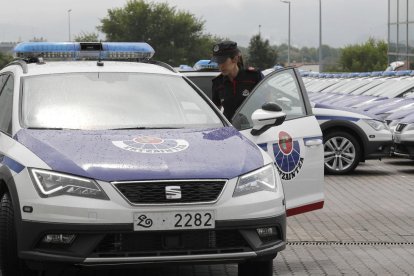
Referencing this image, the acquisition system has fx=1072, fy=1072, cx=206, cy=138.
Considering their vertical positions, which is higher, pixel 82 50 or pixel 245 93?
pixel 82 50

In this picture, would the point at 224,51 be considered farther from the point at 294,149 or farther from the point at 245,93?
the point at 294,149

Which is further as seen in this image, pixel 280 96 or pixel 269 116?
pixel 280 96

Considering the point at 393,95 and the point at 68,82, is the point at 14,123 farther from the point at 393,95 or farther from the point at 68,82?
the point at 393,95

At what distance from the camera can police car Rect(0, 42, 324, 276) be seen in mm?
6039

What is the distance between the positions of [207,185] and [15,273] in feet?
4.30

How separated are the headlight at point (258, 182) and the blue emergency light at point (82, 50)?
2903 millimetres

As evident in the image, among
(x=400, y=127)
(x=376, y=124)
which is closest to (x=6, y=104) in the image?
(x=376, y=124)

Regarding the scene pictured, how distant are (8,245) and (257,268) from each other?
62.0 inches

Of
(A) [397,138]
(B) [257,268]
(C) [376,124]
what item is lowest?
(A) [397,138]

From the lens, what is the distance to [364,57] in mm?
120188

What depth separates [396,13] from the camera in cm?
5988

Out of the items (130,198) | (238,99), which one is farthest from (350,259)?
(130,198)

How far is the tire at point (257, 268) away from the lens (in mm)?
6765

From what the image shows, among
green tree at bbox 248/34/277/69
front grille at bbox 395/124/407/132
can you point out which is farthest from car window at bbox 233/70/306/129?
green tree at bbox 248/34/277/69
